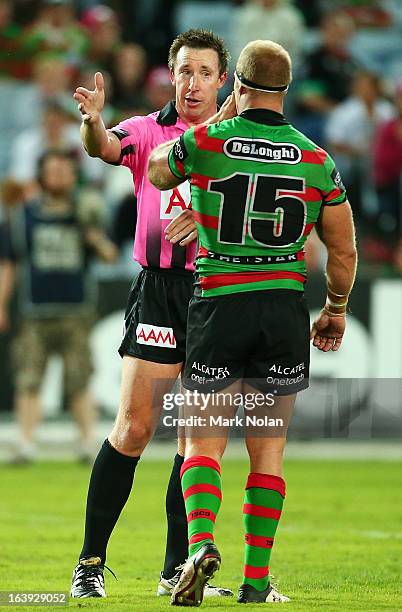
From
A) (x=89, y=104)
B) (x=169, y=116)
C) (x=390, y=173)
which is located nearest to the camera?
(x=89, y=104)

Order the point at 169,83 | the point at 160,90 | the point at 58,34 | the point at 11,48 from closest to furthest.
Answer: the point at 169,83
the point at 160,90
the point at 58,34
the point at 11,48

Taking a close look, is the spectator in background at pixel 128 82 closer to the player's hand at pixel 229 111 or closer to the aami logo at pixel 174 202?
the aami logo at pixel 174 202

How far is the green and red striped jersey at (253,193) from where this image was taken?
17.1ft

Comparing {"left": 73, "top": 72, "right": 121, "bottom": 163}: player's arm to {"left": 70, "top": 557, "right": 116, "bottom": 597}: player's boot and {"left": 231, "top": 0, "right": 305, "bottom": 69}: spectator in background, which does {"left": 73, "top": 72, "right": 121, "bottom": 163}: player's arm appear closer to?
{"left": 70, "top": 557, "right": 116, "bottom": 597}: player's boot

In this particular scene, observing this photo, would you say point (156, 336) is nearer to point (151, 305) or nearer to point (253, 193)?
point (151, 305)

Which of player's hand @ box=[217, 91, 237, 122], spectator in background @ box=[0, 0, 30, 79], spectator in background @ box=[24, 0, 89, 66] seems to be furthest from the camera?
spectator in background @ box=[0, 0, 30, 79]

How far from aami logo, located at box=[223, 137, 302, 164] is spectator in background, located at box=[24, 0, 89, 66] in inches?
→ 466

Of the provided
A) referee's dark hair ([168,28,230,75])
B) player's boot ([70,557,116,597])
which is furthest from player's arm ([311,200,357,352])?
player's boot ([70,557,116,597])

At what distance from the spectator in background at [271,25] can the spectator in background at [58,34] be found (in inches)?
78.5

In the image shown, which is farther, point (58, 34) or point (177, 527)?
point (58, 34)

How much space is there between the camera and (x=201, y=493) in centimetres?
525

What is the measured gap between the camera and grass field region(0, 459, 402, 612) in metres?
5.98

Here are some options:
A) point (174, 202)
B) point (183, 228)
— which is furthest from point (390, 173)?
point (183, 228)

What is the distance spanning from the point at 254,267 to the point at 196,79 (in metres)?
1.15
